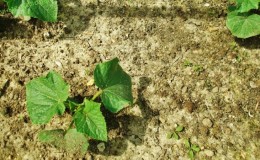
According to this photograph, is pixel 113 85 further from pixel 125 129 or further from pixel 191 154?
pixel 191 154

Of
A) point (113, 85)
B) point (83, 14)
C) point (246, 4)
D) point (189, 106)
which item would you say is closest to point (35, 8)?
point (83, 14)

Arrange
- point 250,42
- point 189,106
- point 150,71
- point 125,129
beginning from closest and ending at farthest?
point 125,129
point 189,106
point 150,71
point 250,42

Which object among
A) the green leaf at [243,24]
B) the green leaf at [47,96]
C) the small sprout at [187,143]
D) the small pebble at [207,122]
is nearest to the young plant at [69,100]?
the green leaf at [47,96]

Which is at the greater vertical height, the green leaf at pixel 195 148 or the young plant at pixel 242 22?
the young plant at pixel 242 22

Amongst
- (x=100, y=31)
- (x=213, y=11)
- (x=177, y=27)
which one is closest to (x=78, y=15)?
(x=100, y=31)

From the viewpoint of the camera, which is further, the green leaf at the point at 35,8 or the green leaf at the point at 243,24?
the green leaf at the point at 243,24

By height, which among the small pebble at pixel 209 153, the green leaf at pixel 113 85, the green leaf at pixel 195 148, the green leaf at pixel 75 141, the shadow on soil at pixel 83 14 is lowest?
the small pebble at pixel 209 153

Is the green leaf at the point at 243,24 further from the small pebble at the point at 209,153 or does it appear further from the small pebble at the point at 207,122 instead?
the small pebble at the point at 209,153
